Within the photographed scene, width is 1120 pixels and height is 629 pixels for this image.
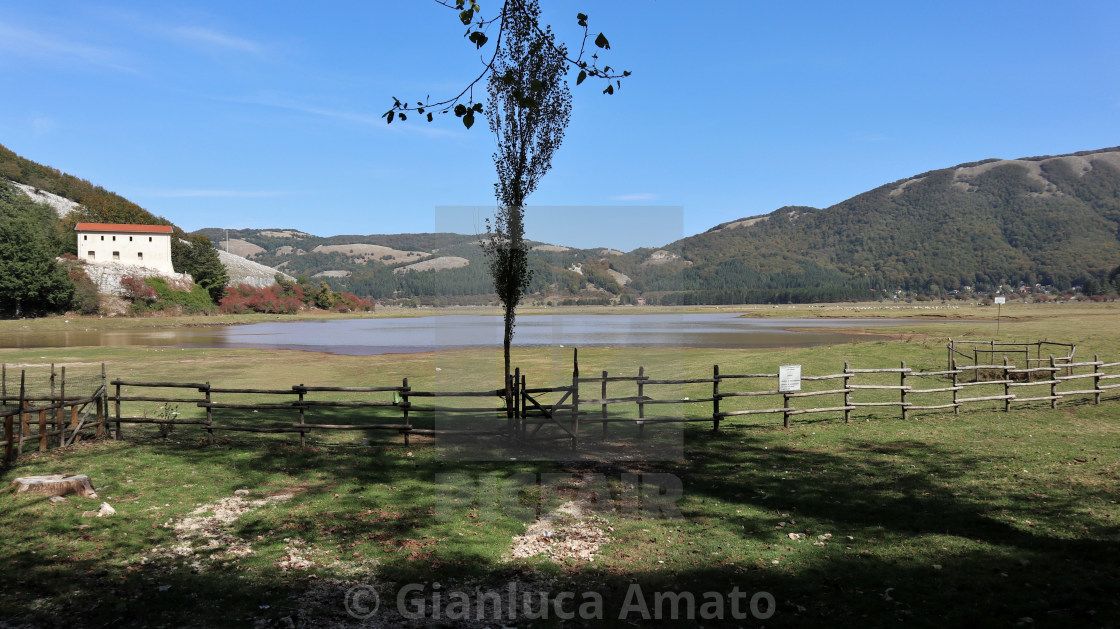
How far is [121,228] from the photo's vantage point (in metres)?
97.4

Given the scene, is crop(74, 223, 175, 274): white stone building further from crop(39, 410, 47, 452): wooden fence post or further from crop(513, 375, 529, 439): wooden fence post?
crop(513, 375, 529, 439): wooden fence post

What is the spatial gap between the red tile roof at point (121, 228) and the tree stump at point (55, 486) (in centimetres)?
10892

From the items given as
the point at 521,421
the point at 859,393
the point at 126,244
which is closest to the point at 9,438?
the point at 521,421

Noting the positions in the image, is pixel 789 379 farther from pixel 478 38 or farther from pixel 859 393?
pixel 478 38

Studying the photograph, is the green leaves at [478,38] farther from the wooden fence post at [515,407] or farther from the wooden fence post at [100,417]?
the wooden fence post at [100,417]

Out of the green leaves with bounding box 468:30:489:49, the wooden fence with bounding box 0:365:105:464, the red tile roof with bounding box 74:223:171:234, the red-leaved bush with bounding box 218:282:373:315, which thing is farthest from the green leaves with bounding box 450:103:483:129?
the red tile roof with bounding box 74:223:171:234

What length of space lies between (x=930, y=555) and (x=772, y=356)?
25496 mm

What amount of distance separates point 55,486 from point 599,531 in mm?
8244

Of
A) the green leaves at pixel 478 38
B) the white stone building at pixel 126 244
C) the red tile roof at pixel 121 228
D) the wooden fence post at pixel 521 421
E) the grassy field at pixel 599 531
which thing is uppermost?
the red tile roof at pixel 121 228

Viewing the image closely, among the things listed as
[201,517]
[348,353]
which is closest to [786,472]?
[201,517]

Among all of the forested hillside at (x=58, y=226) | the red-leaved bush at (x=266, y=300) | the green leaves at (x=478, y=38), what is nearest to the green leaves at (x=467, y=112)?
the green leaves at (x=478, y=38)

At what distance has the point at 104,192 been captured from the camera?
147m

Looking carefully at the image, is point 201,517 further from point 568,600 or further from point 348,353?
point 348,353

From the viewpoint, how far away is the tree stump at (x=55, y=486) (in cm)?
903
